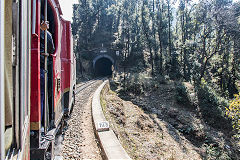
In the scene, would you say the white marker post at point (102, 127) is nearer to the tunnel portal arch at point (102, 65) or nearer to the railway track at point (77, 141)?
the railway track at point (77, 141)

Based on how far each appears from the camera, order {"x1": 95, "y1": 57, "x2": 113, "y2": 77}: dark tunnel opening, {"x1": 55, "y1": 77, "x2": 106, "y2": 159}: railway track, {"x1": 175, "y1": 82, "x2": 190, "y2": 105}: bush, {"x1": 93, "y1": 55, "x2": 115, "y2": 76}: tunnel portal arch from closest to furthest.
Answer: {"x1": 55, "y1": 77, "x2": 106, "y2": 159}: railway track → {"x1": 175, "y1": 82, "x2": 190, "y2": 105}: bush → {"x1": 93, "y1": 55, "x2": 115, "y2": 76}: tunnel portal arch → {"x1": 95, "y1": 57, "x2": 113, "y2": 77}: dark tunnel opening

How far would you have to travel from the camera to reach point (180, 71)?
83.0 ft

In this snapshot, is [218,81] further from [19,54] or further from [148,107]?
[19,54]

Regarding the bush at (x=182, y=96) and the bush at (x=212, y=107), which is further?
the bush at (x=182, y=96)

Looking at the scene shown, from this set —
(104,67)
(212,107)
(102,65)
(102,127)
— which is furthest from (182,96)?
(104,67)

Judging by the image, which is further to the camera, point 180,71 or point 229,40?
point 180,71

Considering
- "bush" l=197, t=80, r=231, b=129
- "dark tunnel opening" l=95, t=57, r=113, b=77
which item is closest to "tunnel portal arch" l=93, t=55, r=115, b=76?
"dark tunnel opening" l=95, t=57, r=113, b=77

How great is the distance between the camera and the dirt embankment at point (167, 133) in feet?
24.4

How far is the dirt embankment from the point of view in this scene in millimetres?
7430

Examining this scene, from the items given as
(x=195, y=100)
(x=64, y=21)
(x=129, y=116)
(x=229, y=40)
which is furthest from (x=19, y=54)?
(x=229, y=40)

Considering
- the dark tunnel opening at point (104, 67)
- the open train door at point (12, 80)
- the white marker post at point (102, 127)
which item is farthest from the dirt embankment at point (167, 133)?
the dark tunnel opening at point (104, 67)

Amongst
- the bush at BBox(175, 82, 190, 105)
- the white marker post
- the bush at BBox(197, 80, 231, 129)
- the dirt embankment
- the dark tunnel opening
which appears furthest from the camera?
the dark tunnel opening

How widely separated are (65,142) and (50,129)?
1.50 metres

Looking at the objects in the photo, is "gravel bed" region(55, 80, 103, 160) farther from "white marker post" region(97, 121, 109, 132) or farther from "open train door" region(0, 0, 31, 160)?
"open train door" region(0, 0, 31, 160)
